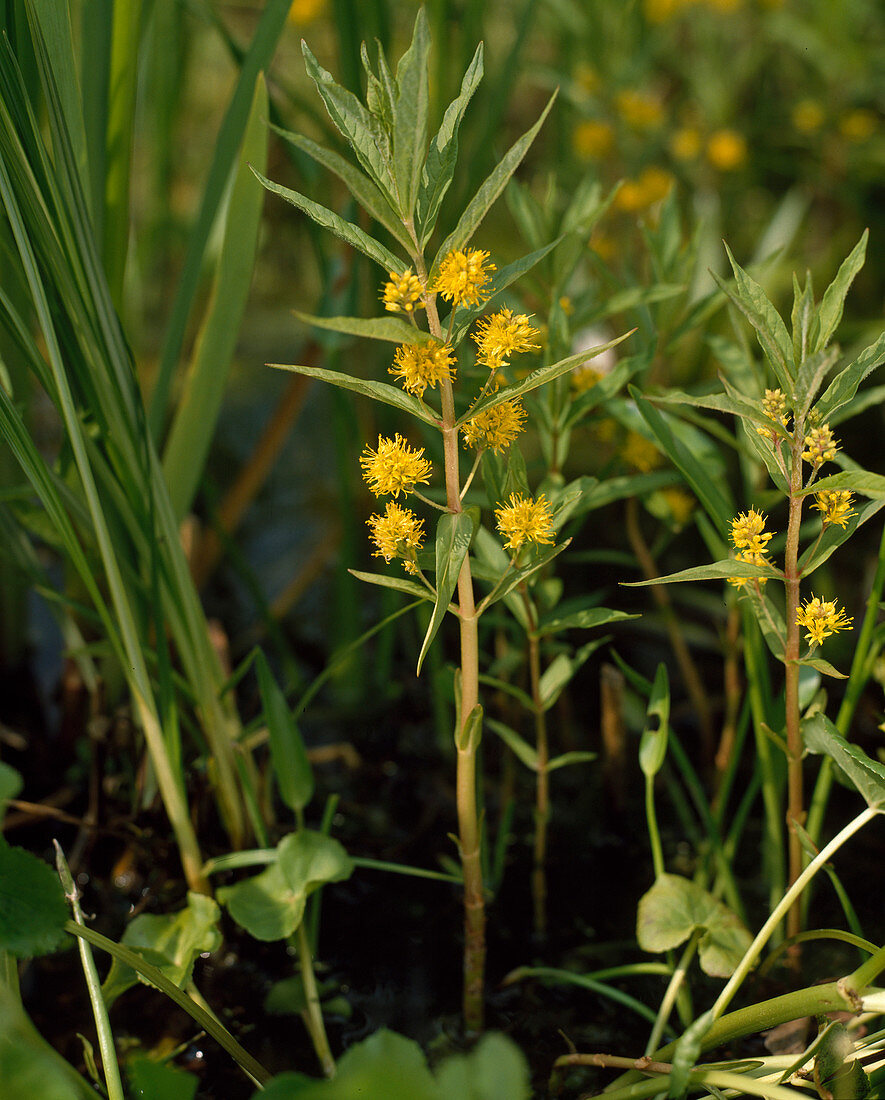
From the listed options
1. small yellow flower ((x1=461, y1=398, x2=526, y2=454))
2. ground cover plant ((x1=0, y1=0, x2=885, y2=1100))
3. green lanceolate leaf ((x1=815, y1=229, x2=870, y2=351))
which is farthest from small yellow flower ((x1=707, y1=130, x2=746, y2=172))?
small yellow flower ((x1=461, y1=398, x2=526, y2=454))

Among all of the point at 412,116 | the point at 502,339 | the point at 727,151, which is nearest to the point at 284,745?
the point at 502,339

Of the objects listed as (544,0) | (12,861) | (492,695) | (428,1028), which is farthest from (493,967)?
(544,0)

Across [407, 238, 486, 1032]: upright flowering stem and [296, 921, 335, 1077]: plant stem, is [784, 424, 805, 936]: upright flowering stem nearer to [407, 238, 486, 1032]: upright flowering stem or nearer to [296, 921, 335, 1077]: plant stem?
[407, 238, 486, 1032]: upright flowering stem

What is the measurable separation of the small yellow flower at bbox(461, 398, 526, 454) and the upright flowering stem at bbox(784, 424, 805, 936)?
19 cm

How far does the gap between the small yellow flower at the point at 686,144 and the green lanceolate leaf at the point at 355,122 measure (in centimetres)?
158

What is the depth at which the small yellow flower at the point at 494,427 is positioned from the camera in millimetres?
623

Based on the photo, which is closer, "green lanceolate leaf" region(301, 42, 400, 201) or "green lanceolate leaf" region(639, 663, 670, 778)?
"green lanceolate leaf" region(301, 42, 400, 201)

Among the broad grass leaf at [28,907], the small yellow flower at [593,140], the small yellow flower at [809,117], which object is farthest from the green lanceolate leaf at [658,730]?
the small yellow flower at [809,117]

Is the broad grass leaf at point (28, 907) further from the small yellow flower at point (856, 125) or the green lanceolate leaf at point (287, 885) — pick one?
the small yellow flower at point (856, 125)

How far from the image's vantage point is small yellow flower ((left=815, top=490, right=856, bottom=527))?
61cm

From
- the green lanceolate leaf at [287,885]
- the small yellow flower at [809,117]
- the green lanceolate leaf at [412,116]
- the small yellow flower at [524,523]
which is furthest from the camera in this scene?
the small yellow flower at [809,117]

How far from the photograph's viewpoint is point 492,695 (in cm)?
114

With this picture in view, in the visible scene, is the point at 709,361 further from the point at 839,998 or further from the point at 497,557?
the point at 839,998

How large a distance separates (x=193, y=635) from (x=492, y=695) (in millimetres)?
434
